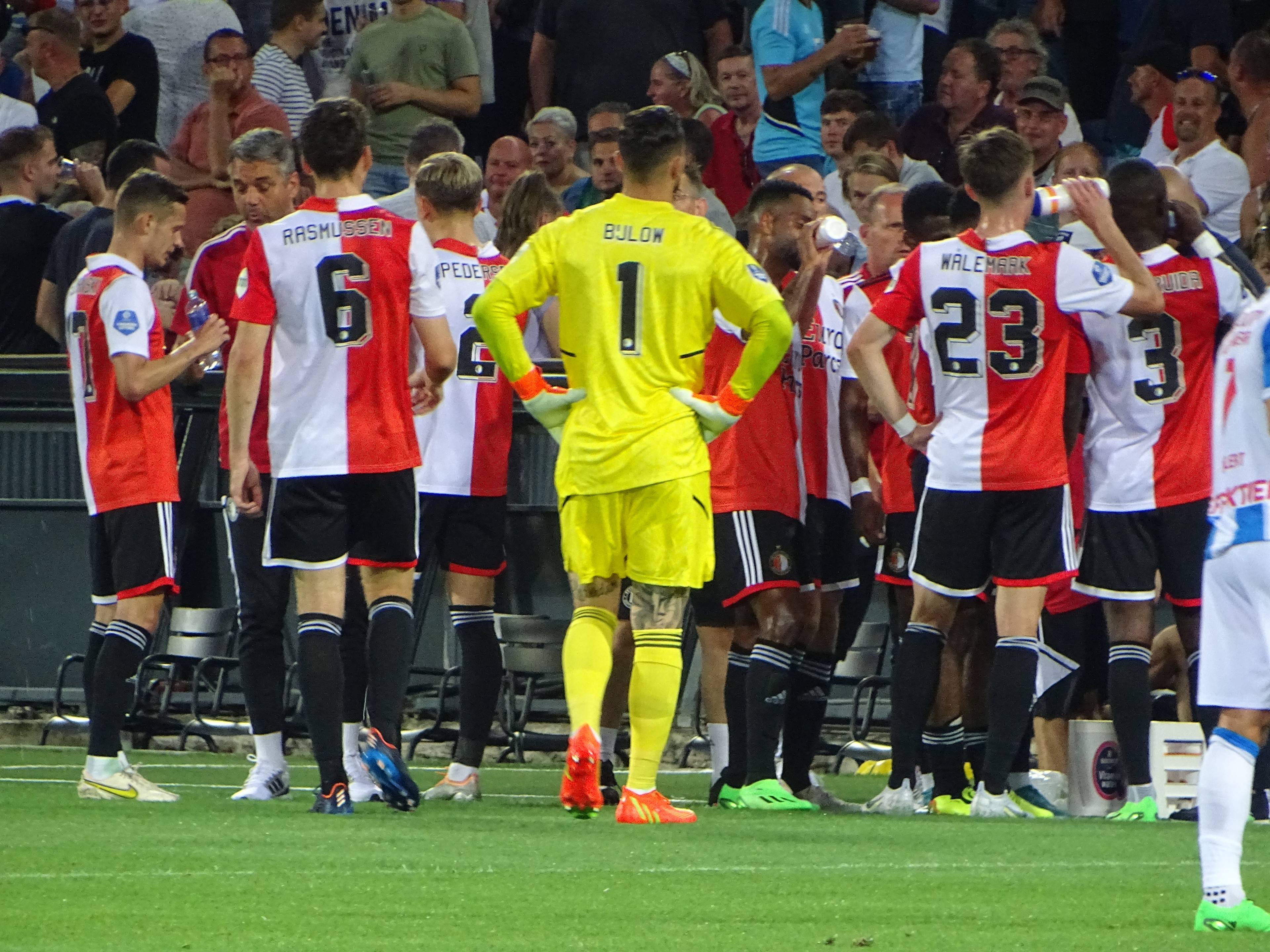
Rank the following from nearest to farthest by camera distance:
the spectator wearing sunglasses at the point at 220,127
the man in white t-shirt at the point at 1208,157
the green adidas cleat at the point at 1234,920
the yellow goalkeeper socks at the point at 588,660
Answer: the green adidas cleat at the point at 1234,920 → the yellow goalkeeper socks at the point at 588,660 → the man in white t-shirt at the point at 1208,157 → the spectator wearing sunglasses at the point at 220,127

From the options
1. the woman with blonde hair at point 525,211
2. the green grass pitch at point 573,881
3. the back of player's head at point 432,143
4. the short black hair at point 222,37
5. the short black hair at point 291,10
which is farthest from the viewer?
the short black hair at point 291,10

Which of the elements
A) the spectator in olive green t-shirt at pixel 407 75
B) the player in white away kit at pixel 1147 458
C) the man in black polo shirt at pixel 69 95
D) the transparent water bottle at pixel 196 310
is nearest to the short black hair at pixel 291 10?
the spectator in olive green t-shirt at pixel 407 75

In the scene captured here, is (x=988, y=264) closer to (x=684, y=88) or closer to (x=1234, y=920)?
(x=1234, y=920)

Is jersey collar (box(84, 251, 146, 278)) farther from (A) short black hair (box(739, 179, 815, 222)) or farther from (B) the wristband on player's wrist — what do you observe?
(B) the wristband on player's wrist

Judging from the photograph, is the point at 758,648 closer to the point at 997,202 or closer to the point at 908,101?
the point at 997,202

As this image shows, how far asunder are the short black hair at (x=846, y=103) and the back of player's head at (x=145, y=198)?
5804 mm

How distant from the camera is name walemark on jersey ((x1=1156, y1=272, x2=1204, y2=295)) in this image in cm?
878

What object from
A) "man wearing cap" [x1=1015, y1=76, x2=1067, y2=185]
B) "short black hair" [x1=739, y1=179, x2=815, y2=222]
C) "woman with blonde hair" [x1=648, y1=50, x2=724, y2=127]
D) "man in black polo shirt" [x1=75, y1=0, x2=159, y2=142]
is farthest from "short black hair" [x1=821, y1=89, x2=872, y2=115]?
"man in black polo shirt" [x1=75, y1=0, x2=159, y2=142]

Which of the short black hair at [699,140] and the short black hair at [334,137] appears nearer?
the short black hair at [334,137]

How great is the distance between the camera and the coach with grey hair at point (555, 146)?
43.8 ft

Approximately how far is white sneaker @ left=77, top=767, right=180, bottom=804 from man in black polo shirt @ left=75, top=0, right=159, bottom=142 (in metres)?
7.69

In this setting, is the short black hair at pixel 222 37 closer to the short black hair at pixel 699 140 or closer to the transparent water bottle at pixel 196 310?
the short black hair at pixel 699 140

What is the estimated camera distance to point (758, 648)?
8.80m

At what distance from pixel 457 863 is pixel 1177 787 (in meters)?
3.53
